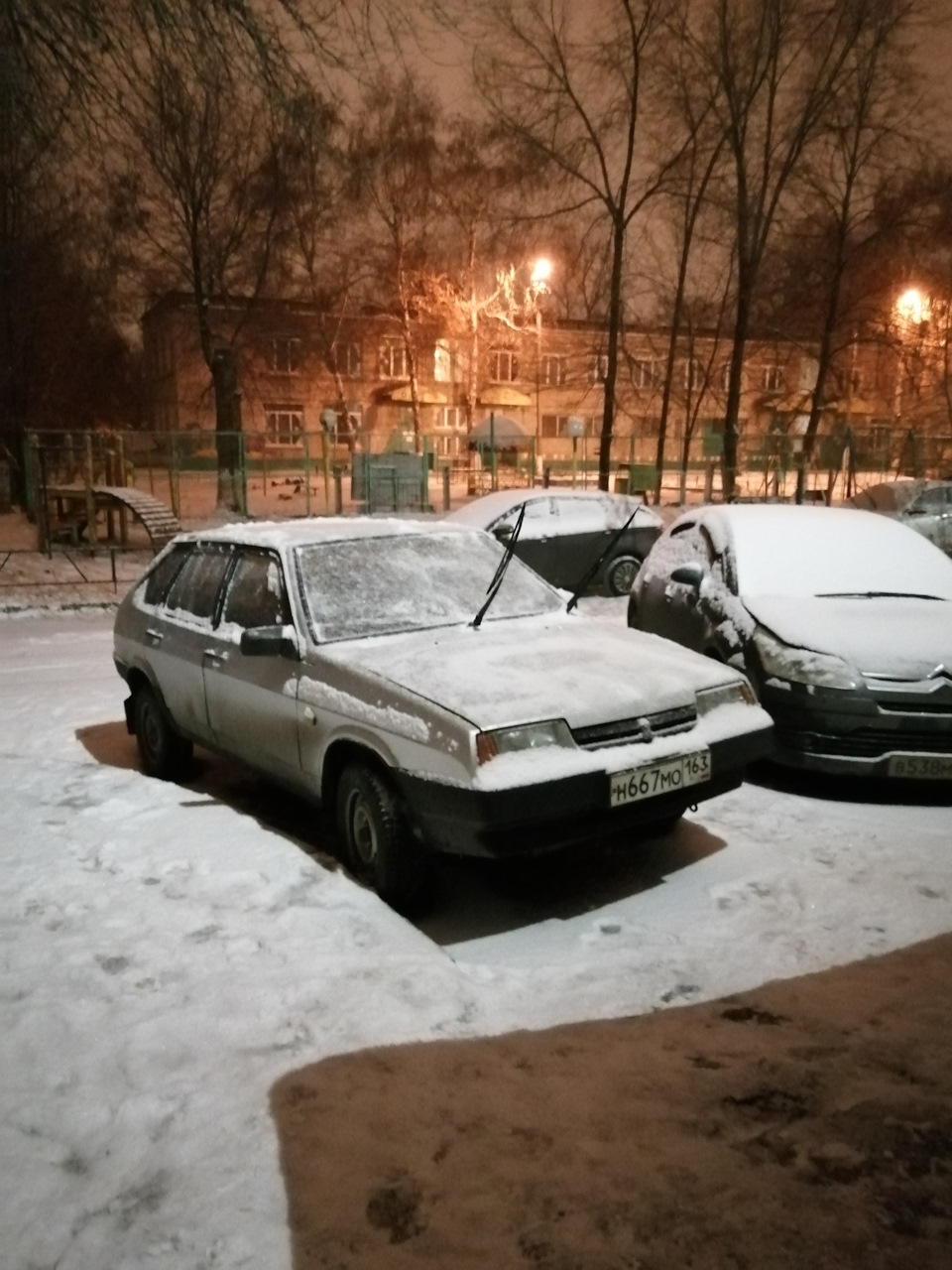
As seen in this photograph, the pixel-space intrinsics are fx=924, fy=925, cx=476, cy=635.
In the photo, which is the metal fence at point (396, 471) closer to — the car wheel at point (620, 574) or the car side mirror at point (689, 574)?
the car wheel at point (620, 574)

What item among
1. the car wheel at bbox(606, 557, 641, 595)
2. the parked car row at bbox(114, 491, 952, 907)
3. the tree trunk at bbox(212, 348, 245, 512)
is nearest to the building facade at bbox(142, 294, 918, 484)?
the tree trunk at bbox(212, 348, 245, 512)

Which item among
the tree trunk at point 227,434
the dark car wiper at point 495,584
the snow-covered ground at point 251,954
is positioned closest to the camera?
the snow-covered ground at point 251,954

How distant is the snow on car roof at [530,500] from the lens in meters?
12.4

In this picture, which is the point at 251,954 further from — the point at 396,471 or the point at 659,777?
the point at 396,471

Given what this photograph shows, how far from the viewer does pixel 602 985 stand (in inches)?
125

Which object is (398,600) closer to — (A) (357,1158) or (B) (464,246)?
(A) (357,1158)

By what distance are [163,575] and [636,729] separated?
11.2 feet

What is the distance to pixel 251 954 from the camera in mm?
3180

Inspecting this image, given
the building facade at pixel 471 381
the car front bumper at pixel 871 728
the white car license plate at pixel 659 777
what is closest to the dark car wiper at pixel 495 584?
the white car license plate at pixel 659 777

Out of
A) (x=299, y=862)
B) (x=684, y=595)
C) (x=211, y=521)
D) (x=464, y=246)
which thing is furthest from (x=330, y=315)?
(x=299, y=862)

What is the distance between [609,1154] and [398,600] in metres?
2.77

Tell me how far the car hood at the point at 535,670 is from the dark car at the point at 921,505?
11.8 metres

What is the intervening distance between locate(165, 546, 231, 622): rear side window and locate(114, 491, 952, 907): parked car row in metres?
0.01

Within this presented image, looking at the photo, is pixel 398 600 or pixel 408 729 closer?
pixel 408 729
